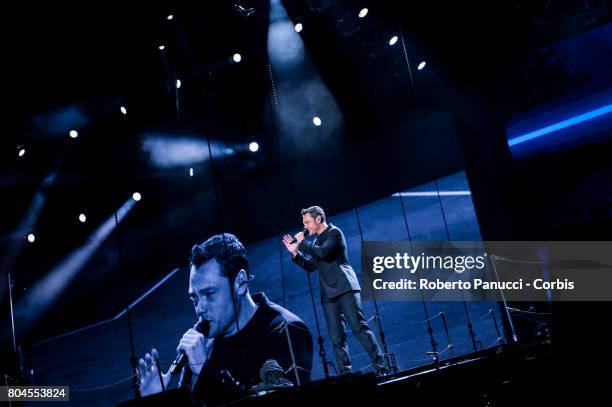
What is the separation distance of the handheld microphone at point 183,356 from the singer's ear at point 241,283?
0.56m

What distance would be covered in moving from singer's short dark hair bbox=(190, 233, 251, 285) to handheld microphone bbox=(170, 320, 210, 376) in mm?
628

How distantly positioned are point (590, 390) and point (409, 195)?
5.26 meters

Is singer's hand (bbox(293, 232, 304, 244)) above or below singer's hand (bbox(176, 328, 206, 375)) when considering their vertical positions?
above

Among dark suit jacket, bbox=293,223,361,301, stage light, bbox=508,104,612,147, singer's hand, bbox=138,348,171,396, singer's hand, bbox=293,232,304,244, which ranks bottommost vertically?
singer's hand, bbox=138,348,171,396

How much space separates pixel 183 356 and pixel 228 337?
0.73 metres

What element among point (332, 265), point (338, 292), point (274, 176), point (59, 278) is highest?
point (274, 176)

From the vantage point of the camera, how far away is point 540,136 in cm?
657

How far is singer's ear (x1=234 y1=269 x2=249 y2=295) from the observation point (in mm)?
6645

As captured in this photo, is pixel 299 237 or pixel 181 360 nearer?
pixel 299 237

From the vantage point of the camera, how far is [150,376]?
258 inches

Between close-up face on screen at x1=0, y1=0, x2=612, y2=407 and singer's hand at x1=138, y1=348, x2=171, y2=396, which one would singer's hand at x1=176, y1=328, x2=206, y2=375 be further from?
singer's hand at x1=138, y1=348, x2=171, y2=396

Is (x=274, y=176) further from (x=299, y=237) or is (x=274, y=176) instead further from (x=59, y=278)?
(x=59, y=278)

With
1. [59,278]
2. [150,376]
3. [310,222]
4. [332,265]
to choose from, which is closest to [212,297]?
[150,376]

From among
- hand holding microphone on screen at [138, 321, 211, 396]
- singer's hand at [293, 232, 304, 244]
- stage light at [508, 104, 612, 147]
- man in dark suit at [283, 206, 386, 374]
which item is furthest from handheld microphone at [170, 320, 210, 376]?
stage light at [508, 104, 612, 147]
